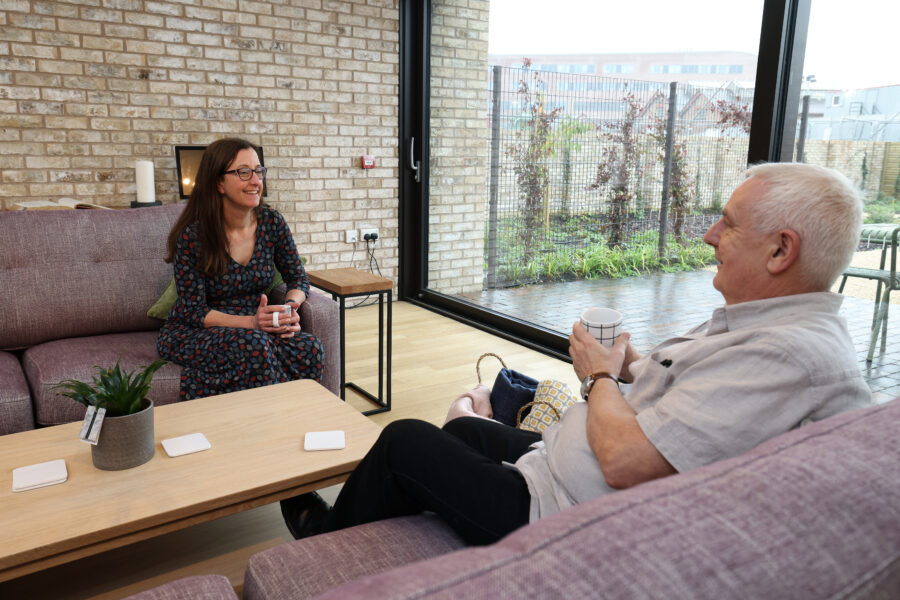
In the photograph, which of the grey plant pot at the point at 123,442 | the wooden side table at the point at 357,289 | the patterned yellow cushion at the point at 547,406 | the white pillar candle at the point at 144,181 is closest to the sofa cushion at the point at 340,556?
the grey plant pot at the point at 123,442

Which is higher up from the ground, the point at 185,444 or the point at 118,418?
the point at 118,418

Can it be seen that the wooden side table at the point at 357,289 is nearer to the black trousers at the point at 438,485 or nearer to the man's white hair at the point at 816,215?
the black trousers at the point at 438,485

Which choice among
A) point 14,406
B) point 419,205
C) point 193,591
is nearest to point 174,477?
point 193,591

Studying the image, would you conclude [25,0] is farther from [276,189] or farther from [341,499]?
[341,499]

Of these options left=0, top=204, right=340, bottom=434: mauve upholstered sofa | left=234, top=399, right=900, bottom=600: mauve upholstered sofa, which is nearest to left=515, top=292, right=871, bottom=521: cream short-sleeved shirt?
left=234, top=399, right=900, bottom=600: mauve upholstered sofa

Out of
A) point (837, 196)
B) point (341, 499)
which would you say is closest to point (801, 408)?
point (837, 196)

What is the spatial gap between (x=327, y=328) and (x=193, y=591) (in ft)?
5.38

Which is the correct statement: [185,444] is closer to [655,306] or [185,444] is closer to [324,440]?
[324,440]

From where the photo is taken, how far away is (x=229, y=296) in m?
2.69

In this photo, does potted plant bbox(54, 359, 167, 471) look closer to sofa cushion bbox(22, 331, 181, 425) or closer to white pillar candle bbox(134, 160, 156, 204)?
sofa cushion bbox(22, 331, 181, 425)

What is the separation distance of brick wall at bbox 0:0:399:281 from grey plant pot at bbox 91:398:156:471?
2.82 metres

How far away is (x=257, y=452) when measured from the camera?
1.74 m

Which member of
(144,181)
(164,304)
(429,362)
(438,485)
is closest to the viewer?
(438,485)

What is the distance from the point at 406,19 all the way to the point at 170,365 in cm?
328
